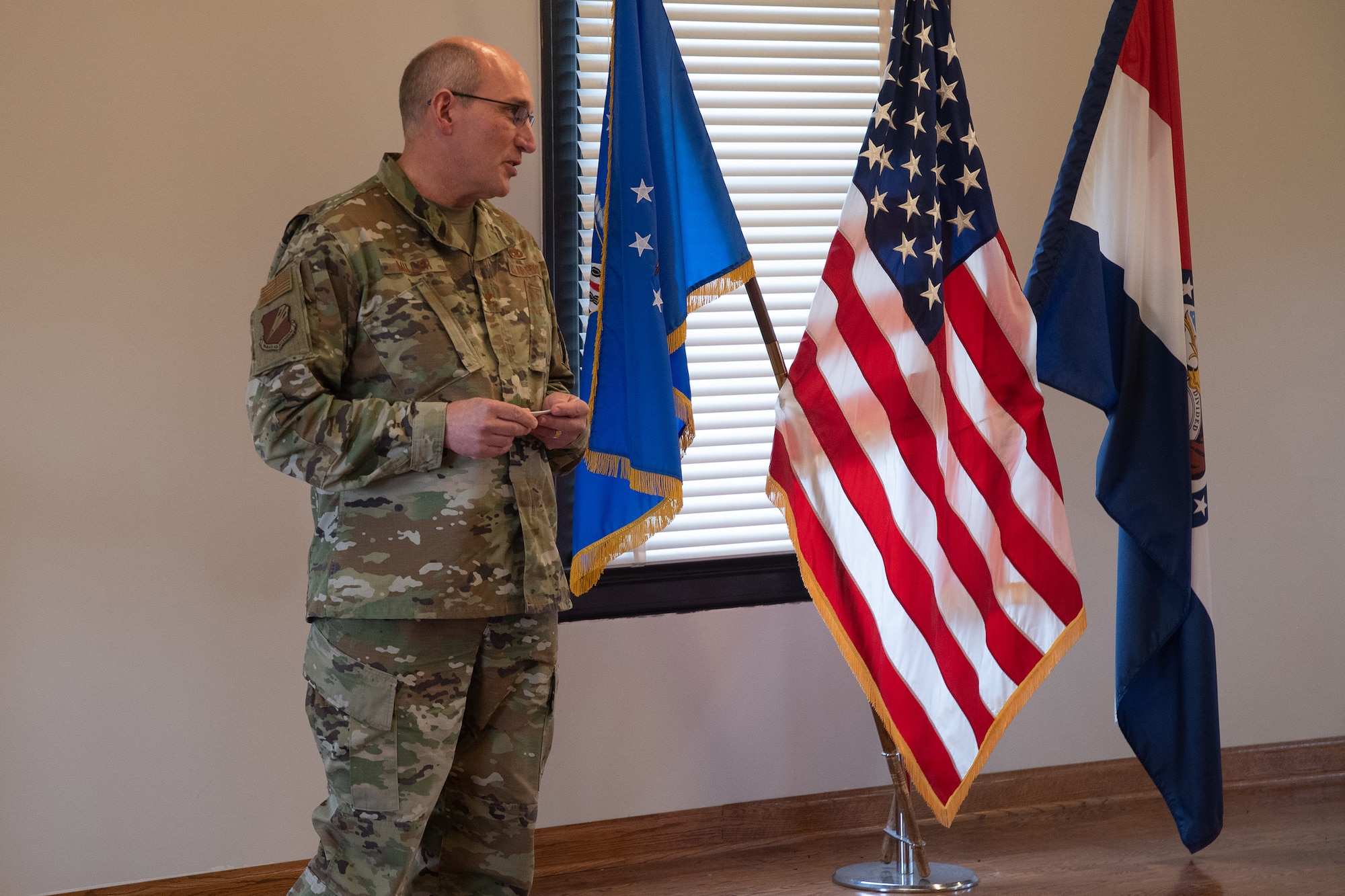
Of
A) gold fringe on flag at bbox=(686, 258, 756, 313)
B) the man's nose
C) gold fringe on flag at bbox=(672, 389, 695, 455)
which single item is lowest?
gold fringe on flag at bbox=(672, 389, 695, 455)

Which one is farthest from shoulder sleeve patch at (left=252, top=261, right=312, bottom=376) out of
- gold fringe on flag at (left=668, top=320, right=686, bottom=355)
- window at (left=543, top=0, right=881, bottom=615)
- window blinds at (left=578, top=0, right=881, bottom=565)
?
window blinds at (left=578, top=0, right=881, bottom=565)

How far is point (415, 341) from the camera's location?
1.70 metres

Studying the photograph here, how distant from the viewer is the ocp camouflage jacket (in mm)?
1609

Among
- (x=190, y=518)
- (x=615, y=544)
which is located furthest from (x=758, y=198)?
(x=190, y=518)

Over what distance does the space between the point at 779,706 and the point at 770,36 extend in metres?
1.70

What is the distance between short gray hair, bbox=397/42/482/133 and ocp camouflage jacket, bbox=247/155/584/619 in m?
0.09

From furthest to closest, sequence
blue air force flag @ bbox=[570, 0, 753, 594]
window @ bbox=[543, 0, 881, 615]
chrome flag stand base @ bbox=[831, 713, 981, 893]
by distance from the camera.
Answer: window @ bbox=[543, 0, 881, 615]
chrome flag stand base @ bbox=[831, 713, 981, 893]
blue air force flag @ bbox=[570, 0, 753, 594]

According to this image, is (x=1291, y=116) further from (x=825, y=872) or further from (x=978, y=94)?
(x=825, y=872)

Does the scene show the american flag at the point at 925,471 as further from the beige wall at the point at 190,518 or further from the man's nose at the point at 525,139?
the man's nose at the point at 525,139

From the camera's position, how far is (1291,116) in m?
3.07

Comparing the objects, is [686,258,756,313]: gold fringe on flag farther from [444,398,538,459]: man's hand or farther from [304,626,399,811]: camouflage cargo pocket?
[304,626,399,811]: camouflage cargo pocket

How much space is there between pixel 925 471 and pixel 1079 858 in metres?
1.12

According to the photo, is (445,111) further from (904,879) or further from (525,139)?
(904,879)

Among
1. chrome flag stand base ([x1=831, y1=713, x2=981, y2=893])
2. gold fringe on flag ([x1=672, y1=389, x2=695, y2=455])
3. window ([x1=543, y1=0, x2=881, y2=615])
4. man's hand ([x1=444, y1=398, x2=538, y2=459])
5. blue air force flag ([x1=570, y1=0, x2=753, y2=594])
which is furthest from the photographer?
window ([x1=543, y1=0, x2=881, y2=615])
